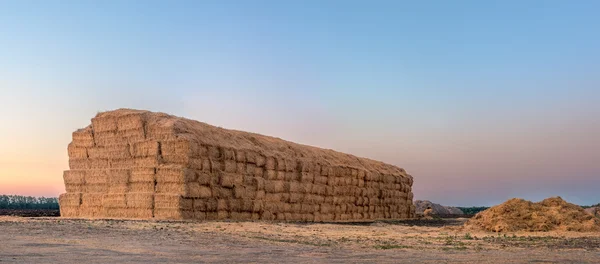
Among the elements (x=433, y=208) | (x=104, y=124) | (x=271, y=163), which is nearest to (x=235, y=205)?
(x=271, y=163)

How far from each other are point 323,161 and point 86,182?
490 inches

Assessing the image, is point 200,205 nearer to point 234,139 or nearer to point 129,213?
point 129,213

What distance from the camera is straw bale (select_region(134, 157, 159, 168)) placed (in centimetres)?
2305

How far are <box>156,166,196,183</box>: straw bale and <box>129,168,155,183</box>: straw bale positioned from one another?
25 centimetres

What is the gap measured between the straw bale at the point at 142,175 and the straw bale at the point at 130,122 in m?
1.86

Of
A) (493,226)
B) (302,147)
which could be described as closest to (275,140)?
(302,147)

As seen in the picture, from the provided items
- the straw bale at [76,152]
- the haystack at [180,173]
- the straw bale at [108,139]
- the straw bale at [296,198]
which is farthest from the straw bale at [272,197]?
→ the straw bale at [76,152]

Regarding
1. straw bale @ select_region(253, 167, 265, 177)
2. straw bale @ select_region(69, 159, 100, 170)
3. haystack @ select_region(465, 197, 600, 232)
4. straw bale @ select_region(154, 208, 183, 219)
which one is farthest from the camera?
straw bale @ select_region(253, 167, 265, 177)

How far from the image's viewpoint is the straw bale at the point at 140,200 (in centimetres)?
2264

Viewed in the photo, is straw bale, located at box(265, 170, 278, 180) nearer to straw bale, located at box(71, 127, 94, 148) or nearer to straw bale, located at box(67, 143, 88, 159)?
straw bale, located at box(71, 127, 94, 148)

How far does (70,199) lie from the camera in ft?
83.1

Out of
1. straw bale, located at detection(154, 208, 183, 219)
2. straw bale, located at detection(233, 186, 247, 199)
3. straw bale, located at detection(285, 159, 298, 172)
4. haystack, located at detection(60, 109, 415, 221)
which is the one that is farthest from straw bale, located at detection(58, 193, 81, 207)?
straw bale, located at detection(285, 159, 298, 172)

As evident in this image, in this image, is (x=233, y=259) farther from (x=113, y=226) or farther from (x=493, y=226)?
(x=493, y=226)

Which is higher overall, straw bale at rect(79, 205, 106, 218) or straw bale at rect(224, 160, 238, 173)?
straw bale at rect(224, 160, 238, 173)
